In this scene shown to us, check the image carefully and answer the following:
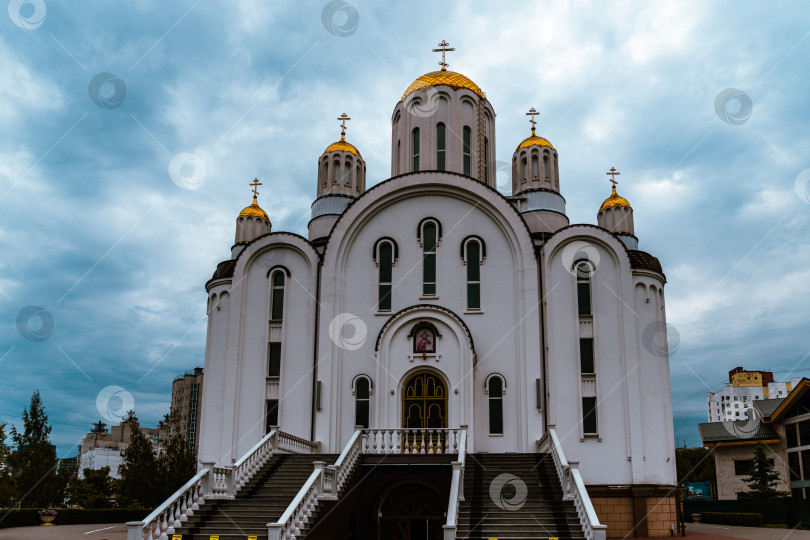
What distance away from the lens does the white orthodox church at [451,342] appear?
76.8 feet

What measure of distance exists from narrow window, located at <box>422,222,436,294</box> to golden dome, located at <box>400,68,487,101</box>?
7429 millimetres

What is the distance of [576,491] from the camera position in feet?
55.0

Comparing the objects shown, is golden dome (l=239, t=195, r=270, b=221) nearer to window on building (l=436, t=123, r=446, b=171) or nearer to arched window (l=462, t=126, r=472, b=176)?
window on building (l=436, t=123, r=446, b=171)

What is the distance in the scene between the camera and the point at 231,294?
26.5m

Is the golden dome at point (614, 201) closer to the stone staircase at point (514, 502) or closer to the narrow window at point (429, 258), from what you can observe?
the narrow window at point (429, 258)

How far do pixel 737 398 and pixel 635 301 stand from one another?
102050 millimetres

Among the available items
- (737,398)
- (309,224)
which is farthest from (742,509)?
(737,398)

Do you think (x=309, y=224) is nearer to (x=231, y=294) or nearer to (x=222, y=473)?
(x=231, y=294)

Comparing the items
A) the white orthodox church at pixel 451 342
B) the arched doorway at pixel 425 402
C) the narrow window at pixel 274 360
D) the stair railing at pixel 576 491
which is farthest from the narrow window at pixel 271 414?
the stair railing at pixel 576 491

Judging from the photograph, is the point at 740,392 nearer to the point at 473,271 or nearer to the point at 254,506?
the point at 473,271

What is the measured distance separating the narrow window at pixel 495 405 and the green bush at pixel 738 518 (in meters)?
17.9

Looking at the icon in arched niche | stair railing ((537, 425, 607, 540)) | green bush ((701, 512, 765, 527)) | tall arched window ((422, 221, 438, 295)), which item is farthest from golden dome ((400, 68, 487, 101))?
green bush ((701, 512, 765, 527))

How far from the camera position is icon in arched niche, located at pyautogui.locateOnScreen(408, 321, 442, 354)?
23.8 metres

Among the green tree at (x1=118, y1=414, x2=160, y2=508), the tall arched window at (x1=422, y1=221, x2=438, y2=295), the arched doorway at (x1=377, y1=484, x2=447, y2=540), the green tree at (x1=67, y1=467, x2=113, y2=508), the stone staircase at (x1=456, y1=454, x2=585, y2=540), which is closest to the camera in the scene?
the stone staircase at (x1=456, y1=454, x2=585, y2=540)
